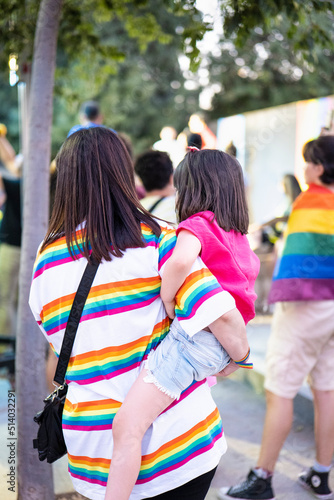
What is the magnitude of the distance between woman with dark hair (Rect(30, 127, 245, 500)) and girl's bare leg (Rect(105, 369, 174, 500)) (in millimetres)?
40

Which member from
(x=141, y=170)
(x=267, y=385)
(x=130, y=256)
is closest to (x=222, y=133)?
(x=141, y=170)

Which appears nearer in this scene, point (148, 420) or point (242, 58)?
point (148, 420)

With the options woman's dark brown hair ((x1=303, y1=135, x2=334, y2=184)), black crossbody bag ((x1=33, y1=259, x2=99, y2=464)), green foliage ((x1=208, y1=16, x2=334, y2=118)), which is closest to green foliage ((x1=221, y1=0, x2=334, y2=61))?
woman's dark brown hair ((x1=303, y1=135, x2=334, y2=184))

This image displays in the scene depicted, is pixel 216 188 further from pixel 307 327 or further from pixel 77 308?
pixel 307 327

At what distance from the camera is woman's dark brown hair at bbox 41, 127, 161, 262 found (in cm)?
158

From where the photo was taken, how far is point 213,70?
49.0 feet

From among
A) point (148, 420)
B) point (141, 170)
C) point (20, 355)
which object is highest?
point (141, 170)

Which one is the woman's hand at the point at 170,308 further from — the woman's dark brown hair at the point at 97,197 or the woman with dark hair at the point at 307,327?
the woman with dark hair at the point at 307,327

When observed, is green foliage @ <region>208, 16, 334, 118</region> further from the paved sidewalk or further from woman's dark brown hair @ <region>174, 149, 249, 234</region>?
woman's dark brown hair @ <region>174, 149, 249, 234</region>

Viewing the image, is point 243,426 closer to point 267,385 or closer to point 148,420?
point 267,385

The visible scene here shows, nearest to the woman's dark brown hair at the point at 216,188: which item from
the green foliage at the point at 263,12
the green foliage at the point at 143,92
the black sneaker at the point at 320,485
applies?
the green foliage at the point at 263,12

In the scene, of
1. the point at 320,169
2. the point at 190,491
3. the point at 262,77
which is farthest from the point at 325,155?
the point at 262,77

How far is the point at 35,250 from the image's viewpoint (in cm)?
269

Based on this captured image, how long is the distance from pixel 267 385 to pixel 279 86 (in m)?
13.5
